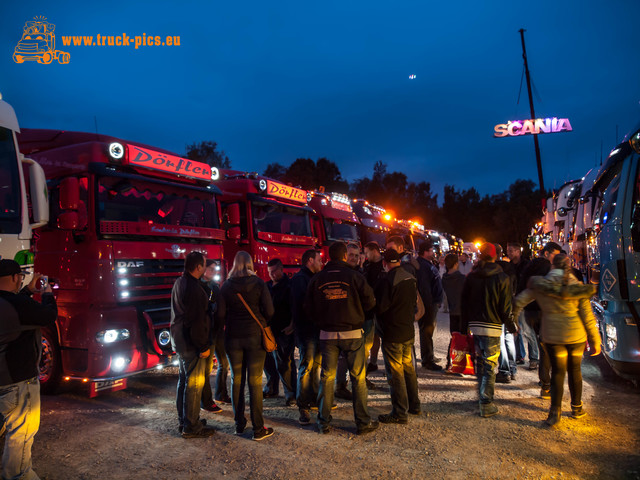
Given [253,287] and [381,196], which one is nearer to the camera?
[253,287]

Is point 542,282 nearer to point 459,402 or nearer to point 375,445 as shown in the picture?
point 459,402

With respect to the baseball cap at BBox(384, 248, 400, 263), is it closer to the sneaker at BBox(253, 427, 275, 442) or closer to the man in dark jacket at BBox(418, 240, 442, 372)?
the man in dark jacket at BBox(418, 240, 442, 372)

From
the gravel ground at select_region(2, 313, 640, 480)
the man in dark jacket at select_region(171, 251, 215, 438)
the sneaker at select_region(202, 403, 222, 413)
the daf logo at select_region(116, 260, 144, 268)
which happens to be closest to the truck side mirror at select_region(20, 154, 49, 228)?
the daf logo at select_region(116, 260, 144, 268)

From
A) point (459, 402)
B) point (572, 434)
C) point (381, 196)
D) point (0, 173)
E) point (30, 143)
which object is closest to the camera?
point (572, 434)

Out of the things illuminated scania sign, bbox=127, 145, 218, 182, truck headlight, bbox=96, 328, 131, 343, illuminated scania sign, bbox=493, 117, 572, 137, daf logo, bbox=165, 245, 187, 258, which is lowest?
truck headlight, bbox=96, 328, 131, 343

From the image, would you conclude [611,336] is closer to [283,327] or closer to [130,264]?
[283,327]

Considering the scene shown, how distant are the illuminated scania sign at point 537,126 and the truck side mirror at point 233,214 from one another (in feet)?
83.8

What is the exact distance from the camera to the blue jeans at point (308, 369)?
5.07 metres

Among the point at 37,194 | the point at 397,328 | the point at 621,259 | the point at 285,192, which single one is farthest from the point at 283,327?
the point at 285,192

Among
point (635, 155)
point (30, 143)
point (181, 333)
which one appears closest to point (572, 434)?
point (635, 155)

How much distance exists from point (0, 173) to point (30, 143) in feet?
6.43

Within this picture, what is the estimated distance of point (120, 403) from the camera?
5.70 meters

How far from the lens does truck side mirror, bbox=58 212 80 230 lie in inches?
213

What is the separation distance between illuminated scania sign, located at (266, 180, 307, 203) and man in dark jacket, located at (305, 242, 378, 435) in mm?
4702
